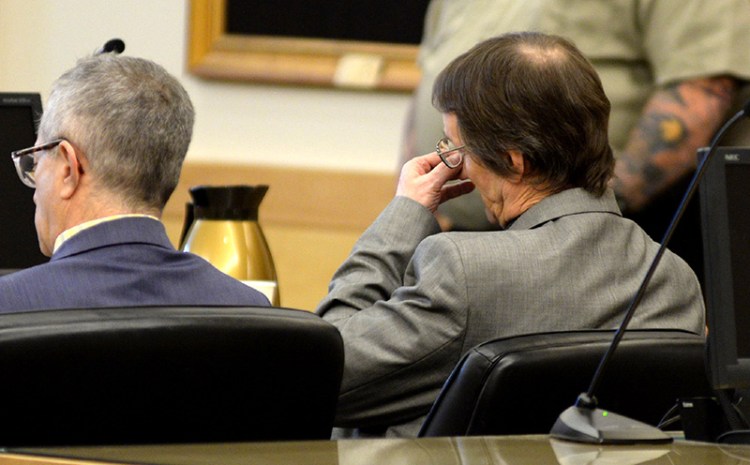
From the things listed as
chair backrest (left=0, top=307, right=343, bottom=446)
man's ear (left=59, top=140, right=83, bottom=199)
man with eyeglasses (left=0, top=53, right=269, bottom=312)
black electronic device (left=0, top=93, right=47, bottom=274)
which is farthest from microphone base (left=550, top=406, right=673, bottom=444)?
black electronic device (left=0, top=93, right=47, bottom=274)

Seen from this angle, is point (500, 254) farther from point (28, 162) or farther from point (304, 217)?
point (304, 217)

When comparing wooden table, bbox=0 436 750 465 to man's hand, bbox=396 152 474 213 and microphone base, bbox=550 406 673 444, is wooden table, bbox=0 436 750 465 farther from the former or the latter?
man's hand, bbox=396 152 474 213

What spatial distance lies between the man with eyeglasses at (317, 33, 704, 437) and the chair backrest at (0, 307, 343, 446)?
0.23 meters

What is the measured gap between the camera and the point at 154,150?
1.78 meters

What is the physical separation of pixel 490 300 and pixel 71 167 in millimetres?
569

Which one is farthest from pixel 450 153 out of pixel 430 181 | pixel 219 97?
pixel 219 97

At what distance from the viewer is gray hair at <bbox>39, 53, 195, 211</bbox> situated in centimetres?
175

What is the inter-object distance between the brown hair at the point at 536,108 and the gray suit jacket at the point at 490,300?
7 cm

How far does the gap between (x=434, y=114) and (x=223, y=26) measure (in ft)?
6.06

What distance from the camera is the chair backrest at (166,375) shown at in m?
1.25

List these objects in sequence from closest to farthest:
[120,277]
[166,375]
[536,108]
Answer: [166,375]
[120,277]
[536,108]

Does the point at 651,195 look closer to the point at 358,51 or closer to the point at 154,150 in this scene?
the point at 154,150

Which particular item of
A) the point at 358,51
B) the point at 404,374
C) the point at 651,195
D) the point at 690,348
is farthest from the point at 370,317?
the point at 358,51

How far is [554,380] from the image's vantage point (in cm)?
143
